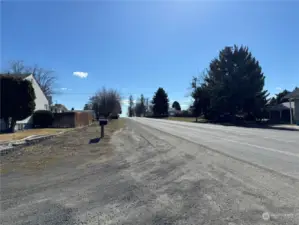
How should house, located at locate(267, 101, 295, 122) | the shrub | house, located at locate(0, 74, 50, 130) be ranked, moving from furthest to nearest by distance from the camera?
house, located at locate(267, 101, 295, 122) → the shrub → house, located at locate(0, 74, 50, 130)

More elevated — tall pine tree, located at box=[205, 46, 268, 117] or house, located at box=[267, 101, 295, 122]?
tall pine tree, located at box=[205, 46, 268, 117]

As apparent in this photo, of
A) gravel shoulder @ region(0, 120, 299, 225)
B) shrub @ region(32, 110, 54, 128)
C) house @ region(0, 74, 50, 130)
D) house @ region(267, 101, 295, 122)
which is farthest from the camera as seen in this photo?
house @ region(267, 101, 295, 122)

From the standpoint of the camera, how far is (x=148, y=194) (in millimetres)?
4812

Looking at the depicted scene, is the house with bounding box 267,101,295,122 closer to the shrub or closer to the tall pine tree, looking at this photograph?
the tall pine tree

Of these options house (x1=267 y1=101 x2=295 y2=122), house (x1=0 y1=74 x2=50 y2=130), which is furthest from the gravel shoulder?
house (x1=267 y1=101 x2=295 y2=122)

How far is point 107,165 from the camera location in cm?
782

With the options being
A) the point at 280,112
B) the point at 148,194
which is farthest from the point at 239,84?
the point at 148,194

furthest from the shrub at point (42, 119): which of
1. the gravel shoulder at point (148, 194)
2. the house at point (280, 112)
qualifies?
the house at point (280, 112)

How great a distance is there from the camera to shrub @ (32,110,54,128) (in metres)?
27.5

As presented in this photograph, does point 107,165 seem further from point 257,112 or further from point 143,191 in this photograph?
point 257,112

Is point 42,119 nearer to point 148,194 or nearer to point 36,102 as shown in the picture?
point 36,102

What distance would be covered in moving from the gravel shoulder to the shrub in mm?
20907

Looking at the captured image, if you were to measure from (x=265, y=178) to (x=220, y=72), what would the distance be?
1644 inches

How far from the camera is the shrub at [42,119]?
1081 inches
